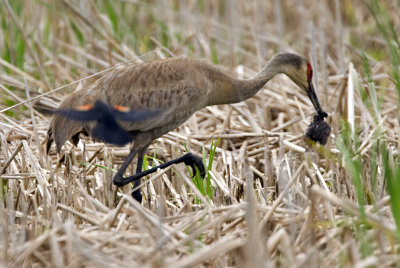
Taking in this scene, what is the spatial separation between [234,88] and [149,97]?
0.70 meters

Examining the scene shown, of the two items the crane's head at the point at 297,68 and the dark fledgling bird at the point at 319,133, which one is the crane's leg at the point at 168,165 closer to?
the dark fledgling bird at the point at 319,133

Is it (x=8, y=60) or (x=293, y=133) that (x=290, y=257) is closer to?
(x=293, y=133)

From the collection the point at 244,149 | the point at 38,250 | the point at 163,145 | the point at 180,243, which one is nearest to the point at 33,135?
the point at 163,145

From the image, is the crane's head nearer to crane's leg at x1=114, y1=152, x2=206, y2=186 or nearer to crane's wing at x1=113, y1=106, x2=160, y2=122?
crane's leg at x1=114, y1=152, x2=206, y2=186

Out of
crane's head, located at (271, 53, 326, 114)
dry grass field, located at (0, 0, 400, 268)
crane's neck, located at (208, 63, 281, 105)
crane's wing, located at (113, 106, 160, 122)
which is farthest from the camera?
crane's head, located at (271, 53, 326, 114)

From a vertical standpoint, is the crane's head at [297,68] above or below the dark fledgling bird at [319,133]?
A: above

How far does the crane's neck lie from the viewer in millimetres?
4754

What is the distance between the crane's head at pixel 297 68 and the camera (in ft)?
16.1

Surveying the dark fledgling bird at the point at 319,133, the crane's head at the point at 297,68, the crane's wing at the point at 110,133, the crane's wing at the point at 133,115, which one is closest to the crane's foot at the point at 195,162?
the crane's wing at the point at 133,115

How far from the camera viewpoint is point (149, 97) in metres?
4.46

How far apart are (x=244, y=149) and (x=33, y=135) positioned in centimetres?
157

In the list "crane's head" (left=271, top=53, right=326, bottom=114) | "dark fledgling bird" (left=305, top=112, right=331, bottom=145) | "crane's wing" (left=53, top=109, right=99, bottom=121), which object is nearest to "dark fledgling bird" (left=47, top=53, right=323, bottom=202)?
"crane's wing" (left=53, top=109, right=99, bottom=121)

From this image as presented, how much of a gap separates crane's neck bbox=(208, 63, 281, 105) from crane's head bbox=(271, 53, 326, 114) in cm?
5

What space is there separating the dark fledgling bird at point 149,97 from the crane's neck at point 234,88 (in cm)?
1
